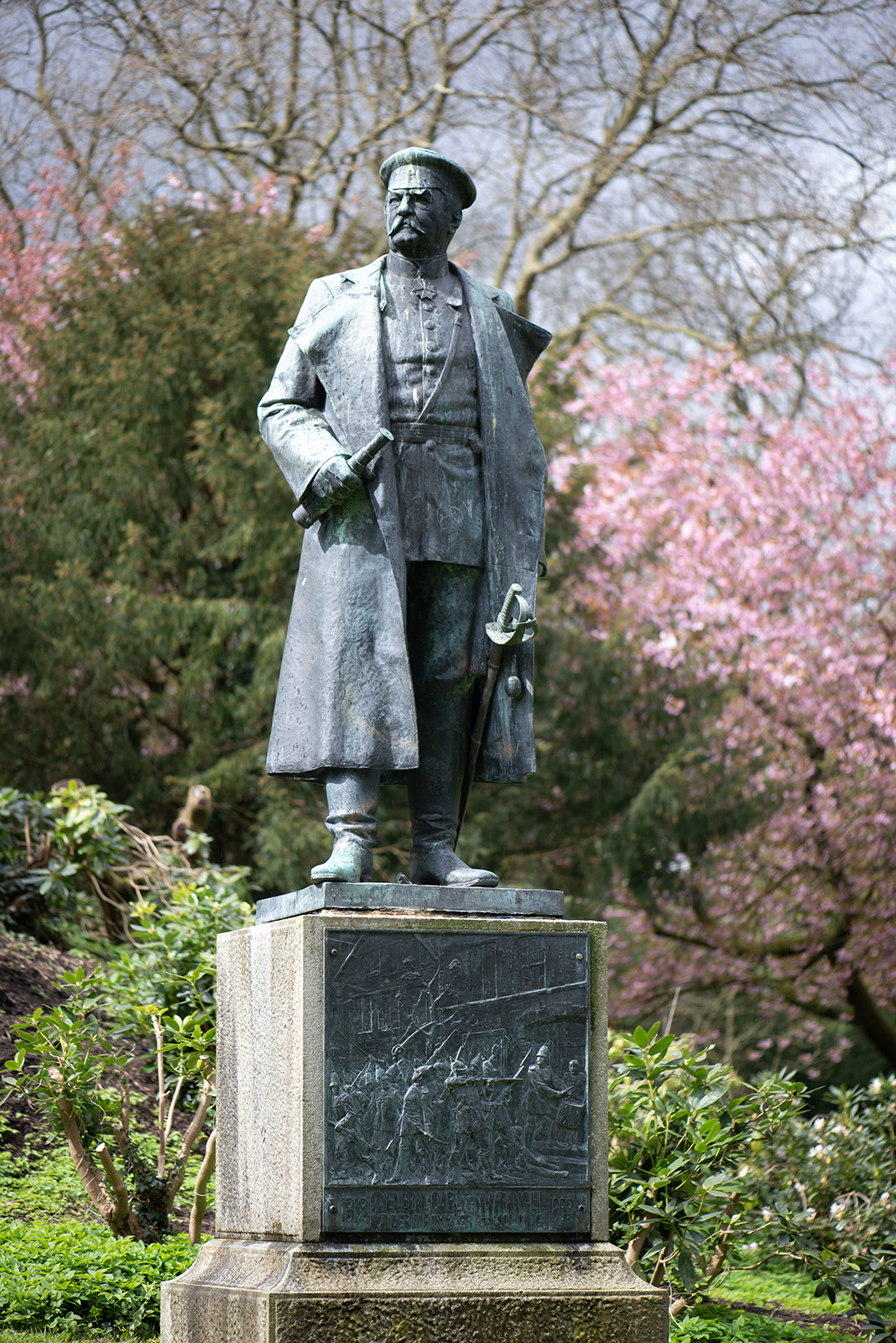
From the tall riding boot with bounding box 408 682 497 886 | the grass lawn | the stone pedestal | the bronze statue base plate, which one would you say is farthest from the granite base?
the grass lawn

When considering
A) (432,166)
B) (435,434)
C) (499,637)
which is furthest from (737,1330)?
(432,166)

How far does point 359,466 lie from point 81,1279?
2.69 metres

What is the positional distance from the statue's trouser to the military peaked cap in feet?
3.44

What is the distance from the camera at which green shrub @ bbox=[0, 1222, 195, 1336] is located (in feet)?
15.8

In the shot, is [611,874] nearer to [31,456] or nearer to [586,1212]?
[31,456]

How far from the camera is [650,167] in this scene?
15055 mm

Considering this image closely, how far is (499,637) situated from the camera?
13.9 feet

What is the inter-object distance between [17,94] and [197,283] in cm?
315

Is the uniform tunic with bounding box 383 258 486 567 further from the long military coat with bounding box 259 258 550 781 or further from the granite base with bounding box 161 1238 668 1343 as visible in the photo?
the granite base with bounding box 161 1238 668 1343

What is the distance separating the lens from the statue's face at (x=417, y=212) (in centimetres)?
436

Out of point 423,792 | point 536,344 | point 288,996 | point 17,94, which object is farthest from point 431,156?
point 17,94

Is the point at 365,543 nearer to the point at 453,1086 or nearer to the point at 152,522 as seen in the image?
the point at 453,1086

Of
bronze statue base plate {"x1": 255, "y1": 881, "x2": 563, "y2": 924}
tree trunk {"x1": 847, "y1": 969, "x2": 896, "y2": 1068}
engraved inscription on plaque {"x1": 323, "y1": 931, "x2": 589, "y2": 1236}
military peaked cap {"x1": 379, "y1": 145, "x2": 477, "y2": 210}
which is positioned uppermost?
military peaked cap {"x1": 379, "y1": 145, "x2": 477, "y2": 210}

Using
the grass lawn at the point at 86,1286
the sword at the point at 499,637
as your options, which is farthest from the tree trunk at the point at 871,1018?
the sword at the point at 499,637
